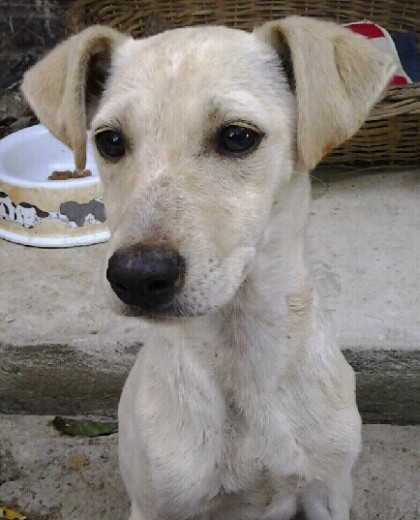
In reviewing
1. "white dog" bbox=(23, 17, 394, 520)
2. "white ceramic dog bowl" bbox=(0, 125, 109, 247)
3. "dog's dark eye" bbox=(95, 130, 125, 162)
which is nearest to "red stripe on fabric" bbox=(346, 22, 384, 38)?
"white ceramic dog bowl" bbox=(0, 125, 109, 247)

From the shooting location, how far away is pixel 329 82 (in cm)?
194

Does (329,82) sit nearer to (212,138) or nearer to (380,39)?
(212,138)

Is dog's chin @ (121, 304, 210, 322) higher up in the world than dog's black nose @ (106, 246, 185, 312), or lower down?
lower down

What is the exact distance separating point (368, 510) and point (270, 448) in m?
0.93

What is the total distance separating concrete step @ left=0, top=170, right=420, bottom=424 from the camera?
3.28 m

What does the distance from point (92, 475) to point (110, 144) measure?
165 cm

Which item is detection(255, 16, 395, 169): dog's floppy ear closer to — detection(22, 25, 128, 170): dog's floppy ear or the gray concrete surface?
detection(22, 25, 128, 170): dog's floppy ear

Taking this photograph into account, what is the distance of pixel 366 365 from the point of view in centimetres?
323

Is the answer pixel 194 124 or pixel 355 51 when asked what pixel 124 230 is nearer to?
pixel 194 124

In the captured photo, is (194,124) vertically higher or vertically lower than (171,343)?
higher

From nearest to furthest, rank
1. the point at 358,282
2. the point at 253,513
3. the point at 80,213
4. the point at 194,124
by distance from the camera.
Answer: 1. the point at 194,124
2. the point at 253,513
3. the point at 358,282
4. the point at 80,213

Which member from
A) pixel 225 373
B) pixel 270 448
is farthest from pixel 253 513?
pixel 225 373

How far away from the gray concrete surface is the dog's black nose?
5.14 feet

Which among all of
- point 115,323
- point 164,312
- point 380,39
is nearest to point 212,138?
point 164,312
